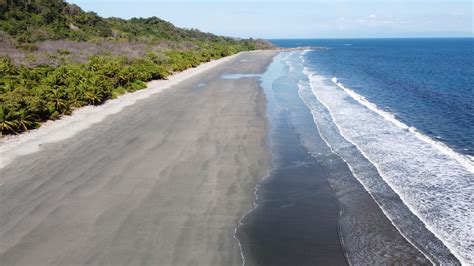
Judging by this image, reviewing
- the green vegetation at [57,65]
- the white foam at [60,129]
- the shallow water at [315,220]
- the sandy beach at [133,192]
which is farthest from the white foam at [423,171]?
the green vegetation at [57,65]

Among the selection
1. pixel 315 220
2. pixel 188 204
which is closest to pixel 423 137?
pixel 315 220

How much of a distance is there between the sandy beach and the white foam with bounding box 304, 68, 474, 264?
12.6 feet

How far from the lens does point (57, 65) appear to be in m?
28.9

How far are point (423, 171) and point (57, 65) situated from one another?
2536 centimetres

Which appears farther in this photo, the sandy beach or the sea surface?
the sea surface

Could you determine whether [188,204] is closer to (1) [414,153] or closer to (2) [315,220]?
(2) [315,220]

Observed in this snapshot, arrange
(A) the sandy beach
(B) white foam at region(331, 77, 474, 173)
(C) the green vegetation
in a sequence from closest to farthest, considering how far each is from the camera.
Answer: (A) the sandy beach → (B) white foam at region(331, 77, 474, 173) → (C) the green vegetation

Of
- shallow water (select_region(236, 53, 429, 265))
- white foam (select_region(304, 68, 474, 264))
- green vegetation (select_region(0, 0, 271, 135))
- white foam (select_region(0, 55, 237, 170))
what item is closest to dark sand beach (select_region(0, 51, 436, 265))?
shallow water (select_region(236, 53, 429, 265))

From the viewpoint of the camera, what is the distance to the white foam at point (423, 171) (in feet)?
28.9

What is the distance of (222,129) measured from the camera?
17.5 metres

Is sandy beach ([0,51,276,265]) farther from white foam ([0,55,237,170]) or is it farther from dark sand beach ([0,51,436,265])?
white foam ([0,55,237,170])

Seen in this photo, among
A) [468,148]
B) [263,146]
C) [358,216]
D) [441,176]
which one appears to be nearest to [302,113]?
[263,146]

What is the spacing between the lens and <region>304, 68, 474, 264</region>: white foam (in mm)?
8812

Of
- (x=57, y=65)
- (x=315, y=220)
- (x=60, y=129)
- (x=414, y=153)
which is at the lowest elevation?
(x=414, y=153)
